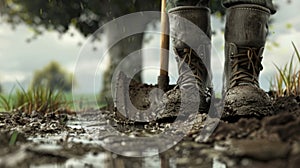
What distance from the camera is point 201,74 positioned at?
2.46 m

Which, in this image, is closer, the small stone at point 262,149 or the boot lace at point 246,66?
the small stone at point 262,149

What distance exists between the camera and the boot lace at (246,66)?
2344 mm

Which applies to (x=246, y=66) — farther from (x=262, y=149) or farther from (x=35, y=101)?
(x=35, y=101)

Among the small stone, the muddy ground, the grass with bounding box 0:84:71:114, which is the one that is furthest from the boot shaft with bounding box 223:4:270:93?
the grass with bounding box 0:84:71:114

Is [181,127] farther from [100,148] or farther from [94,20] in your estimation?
[94,20]

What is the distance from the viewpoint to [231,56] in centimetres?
241

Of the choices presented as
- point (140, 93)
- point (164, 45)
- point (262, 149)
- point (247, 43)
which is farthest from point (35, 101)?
point (262, 149)

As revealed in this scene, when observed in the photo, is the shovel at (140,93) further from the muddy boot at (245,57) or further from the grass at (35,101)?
the grass at (35,101)

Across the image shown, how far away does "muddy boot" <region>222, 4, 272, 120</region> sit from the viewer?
7.39ft

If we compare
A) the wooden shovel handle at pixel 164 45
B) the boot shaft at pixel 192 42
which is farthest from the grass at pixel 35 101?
the boot shaft at pixel 192 42

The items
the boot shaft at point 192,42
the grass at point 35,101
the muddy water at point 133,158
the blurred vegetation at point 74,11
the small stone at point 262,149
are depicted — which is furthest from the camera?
the blurred vegetation at point 74,11

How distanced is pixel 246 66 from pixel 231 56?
11 centimetres

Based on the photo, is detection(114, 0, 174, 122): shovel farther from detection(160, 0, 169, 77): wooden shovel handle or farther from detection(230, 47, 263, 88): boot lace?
detection(230, 47, 263, 88): boot lace

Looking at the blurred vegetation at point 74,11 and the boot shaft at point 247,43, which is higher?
the blurred vegetation at point 74,11
